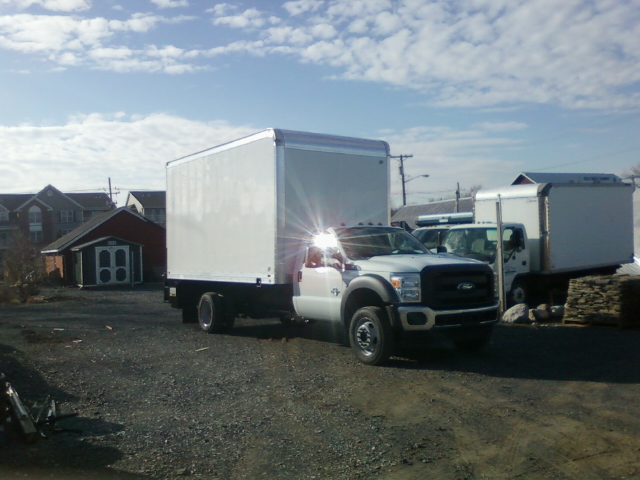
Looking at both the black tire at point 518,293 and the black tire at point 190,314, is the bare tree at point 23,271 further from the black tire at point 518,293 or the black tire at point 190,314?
the black tire at point 518,293

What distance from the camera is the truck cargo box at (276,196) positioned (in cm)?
1197

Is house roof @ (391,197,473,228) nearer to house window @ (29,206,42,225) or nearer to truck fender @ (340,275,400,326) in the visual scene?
truck fender @ (340,275,400,326)

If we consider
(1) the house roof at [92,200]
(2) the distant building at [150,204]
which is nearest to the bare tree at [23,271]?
(2) the distant building at [150,204]

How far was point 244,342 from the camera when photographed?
13.0m

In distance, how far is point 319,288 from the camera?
36.9ft

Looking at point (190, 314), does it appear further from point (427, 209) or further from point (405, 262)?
point (427, 209)

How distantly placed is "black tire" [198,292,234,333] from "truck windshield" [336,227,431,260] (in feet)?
12.9

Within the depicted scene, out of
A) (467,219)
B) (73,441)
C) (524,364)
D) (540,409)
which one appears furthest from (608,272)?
(73,441)

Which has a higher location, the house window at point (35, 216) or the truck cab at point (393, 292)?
the house window at point (35, 216)

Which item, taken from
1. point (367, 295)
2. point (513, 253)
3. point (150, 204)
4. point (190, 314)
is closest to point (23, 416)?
point (367, 295)

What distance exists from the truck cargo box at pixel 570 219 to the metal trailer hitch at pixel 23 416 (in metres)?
13.7

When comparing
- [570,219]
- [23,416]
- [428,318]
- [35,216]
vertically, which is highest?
[35,216]

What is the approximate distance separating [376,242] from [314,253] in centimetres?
110

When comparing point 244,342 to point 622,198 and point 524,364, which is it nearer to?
point 524,364
